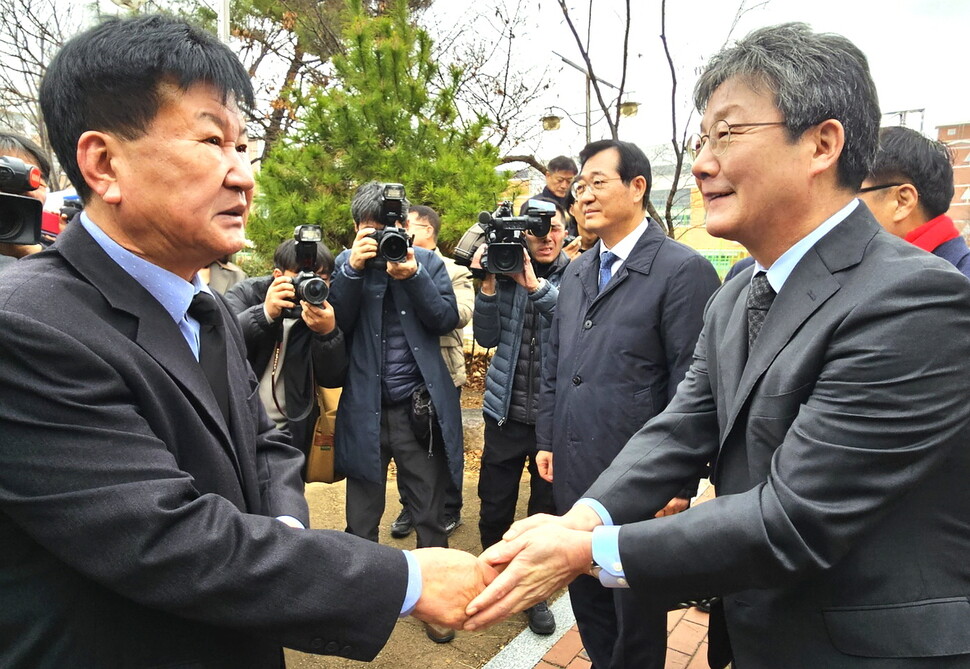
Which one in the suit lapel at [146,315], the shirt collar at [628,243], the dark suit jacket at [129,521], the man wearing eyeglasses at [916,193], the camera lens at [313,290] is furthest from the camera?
the camera lens at [313,290]

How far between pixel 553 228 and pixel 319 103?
12.4 ft

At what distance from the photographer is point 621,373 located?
9.46 ft

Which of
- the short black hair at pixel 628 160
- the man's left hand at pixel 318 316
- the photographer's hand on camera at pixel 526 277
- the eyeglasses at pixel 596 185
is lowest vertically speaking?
the man's left hand at pixel 318 316

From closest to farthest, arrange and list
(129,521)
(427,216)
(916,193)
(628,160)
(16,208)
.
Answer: (129,521), (16,208), (916,193), (628,160), (427,216)

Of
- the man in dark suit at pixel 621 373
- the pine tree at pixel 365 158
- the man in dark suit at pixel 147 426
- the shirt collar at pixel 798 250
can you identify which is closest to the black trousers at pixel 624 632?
the man in dark suit at pixel 621 373

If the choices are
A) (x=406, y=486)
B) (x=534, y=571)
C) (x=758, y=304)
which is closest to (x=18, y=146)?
(x=406, y=486)

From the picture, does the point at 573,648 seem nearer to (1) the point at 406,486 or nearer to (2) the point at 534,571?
(1) the point at 406,486

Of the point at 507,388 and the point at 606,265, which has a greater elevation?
the point at 606,265

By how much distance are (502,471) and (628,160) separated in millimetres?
1866

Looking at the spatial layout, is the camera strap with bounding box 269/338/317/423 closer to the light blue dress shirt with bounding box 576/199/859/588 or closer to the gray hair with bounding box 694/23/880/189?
the light blue dress shirt with bounding box 576/199/859/588

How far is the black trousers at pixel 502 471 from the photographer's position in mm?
3848

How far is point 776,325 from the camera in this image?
161cm

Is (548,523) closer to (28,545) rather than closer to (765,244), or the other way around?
(765,244)

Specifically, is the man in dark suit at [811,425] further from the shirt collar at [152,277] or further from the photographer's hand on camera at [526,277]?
the photographer's hand on camera at [526,277]
